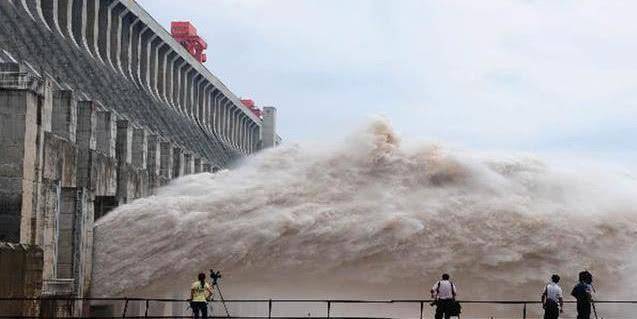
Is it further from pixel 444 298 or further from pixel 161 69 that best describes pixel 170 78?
pixel 444 298

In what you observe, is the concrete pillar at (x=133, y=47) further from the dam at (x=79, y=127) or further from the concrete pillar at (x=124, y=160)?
the concrete pillar at (x=124, y=160)

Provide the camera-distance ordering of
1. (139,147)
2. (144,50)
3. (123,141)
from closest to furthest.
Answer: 1. (123,141)
2. (139,147)
3. (144,50)

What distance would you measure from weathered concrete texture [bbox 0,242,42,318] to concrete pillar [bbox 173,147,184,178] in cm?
2900

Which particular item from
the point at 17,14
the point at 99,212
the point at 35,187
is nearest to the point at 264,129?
the point at 17,14

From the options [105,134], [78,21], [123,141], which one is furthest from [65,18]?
[105,134]

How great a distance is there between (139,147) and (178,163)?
7.92 metres

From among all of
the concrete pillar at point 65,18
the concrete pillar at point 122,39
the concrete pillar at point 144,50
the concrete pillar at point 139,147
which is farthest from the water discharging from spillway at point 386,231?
the concrete pillar at point 144,50

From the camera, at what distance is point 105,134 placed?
4553 centimetres

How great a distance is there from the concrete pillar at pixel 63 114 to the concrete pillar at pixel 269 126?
10307 centimetres

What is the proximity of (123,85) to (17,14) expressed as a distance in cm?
1739

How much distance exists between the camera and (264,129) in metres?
144

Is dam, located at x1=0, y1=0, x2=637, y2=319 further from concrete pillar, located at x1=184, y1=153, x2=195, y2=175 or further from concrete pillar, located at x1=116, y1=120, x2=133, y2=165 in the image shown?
concrete pillar, located at x1=184, y1=153, x2=195, y2=175

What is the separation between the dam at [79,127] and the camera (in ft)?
108

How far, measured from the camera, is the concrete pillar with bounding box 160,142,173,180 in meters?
56.7
